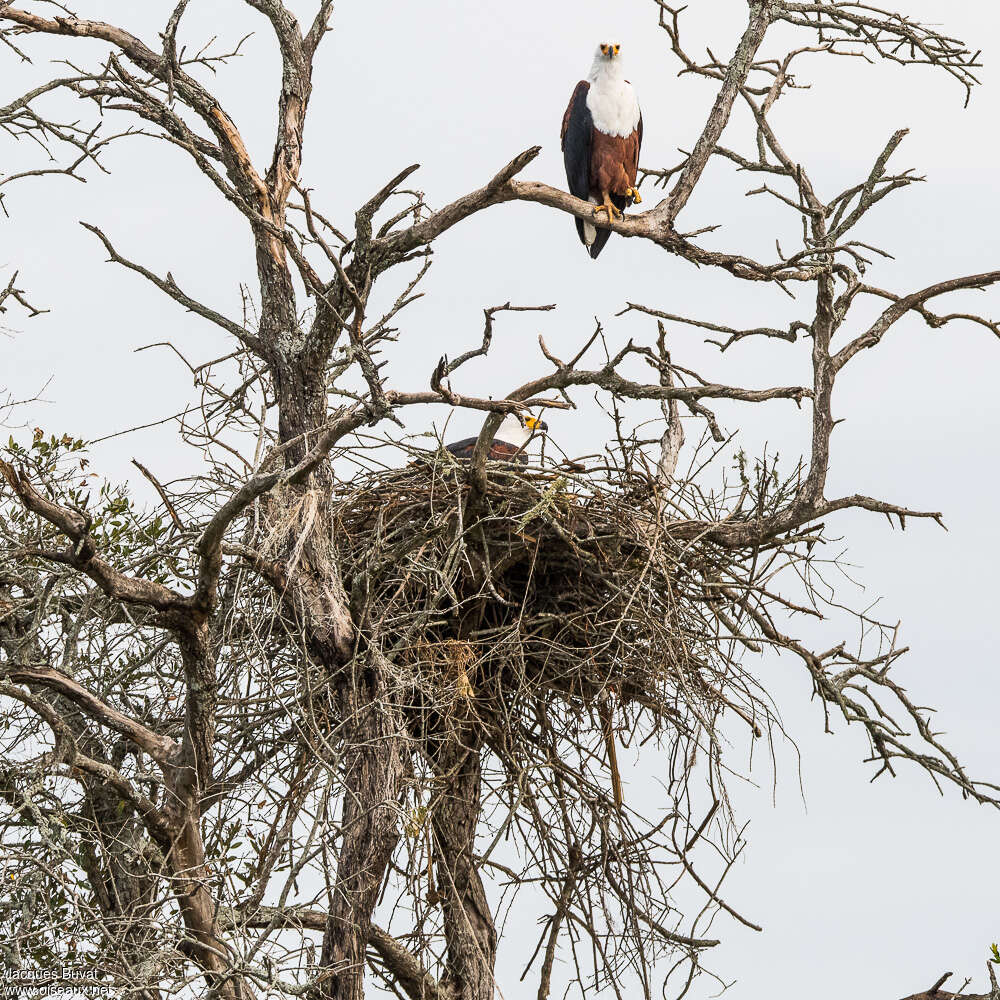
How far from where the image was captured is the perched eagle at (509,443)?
20.6 feet

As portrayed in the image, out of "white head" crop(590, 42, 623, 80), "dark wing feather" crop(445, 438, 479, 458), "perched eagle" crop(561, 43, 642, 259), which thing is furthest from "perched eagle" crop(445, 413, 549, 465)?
"white head" crop(590, 42, 623, 80)

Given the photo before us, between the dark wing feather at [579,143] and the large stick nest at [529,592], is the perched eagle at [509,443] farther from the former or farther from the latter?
the dark wing feather at [579,143]

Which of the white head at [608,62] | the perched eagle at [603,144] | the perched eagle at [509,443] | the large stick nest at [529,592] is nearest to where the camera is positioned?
the large stick nest at [529,592]

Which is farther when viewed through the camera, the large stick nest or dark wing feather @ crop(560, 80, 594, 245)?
dark wing feather @ crop(560, 80, 594, 245)

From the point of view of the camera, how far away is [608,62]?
851 centimetres

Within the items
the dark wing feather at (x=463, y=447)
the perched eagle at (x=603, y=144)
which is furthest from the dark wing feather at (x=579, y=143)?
the dark wing feather at (x=463, y=447)

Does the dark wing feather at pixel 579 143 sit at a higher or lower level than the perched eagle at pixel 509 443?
higher

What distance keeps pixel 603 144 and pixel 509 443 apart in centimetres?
215

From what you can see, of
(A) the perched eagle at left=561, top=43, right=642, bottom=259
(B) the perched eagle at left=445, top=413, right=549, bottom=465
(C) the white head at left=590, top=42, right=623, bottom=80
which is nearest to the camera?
(B) the perched eagle at left=445, top=413, right=549, bottom=465

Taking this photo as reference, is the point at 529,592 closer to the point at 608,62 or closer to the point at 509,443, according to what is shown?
the point at 509,443

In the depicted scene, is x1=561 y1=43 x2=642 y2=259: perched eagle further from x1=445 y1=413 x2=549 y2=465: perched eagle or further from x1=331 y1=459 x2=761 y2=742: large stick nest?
x1=331 y1=459 x2=761 y2=742: large stick nest

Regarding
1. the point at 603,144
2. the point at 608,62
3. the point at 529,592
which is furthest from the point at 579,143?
the point at 529,592

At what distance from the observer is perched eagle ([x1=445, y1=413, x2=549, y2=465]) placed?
6273 millimetres

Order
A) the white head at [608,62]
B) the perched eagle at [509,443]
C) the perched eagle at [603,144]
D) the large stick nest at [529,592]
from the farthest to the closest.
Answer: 1. the white head at [608,62]
2. the perched eagle at [603,144]
3. the perched eagle at [509,443]
4. the large stick nest at [529,592]
